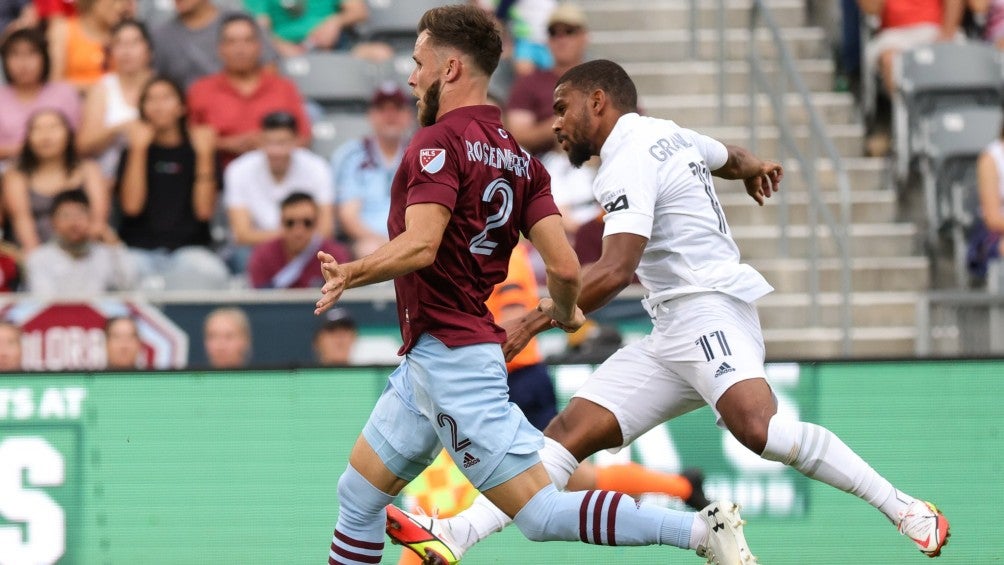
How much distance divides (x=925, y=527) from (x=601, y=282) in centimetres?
156

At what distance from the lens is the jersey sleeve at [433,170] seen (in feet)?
17.3

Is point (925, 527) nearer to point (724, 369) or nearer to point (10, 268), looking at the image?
point (724, 369)

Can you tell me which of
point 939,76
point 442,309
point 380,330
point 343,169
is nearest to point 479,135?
point 442,309

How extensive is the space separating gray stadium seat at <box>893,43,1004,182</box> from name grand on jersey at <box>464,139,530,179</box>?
7164 millimetres

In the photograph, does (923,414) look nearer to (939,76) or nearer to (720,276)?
(720,276)

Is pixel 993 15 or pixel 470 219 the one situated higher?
pixel 993 15

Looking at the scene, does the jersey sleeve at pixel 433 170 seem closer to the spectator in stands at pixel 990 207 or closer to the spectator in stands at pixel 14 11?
the spectator in stands at pixel 990 207

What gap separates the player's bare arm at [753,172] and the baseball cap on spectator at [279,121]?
482 centimetres

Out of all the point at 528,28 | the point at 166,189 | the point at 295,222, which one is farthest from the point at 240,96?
the point at 528,28

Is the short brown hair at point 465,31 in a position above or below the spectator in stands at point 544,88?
above

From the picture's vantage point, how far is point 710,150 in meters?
6.62

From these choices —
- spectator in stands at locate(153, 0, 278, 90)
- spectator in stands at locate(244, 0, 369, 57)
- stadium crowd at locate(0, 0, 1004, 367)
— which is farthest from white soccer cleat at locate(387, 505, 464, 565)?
spectator in stands at locate(244, 0, 369, 57)

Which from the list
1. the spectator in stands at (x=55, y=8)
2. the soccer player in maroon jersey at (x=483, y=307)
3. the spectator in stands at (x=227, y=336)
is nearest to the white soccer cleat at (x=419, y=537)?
the soccer player in maroon jersey at (x=483, y=307)

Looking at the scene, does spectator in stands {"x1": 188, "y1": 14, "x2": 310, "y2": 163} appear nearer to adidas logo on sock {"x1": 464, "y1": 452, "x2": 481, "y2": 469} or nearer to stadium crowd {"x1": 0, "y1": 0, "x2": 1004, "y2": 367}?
stadium crowd {"x1": 0, "y1": 0, "x2": 1004, "y2": 367}
